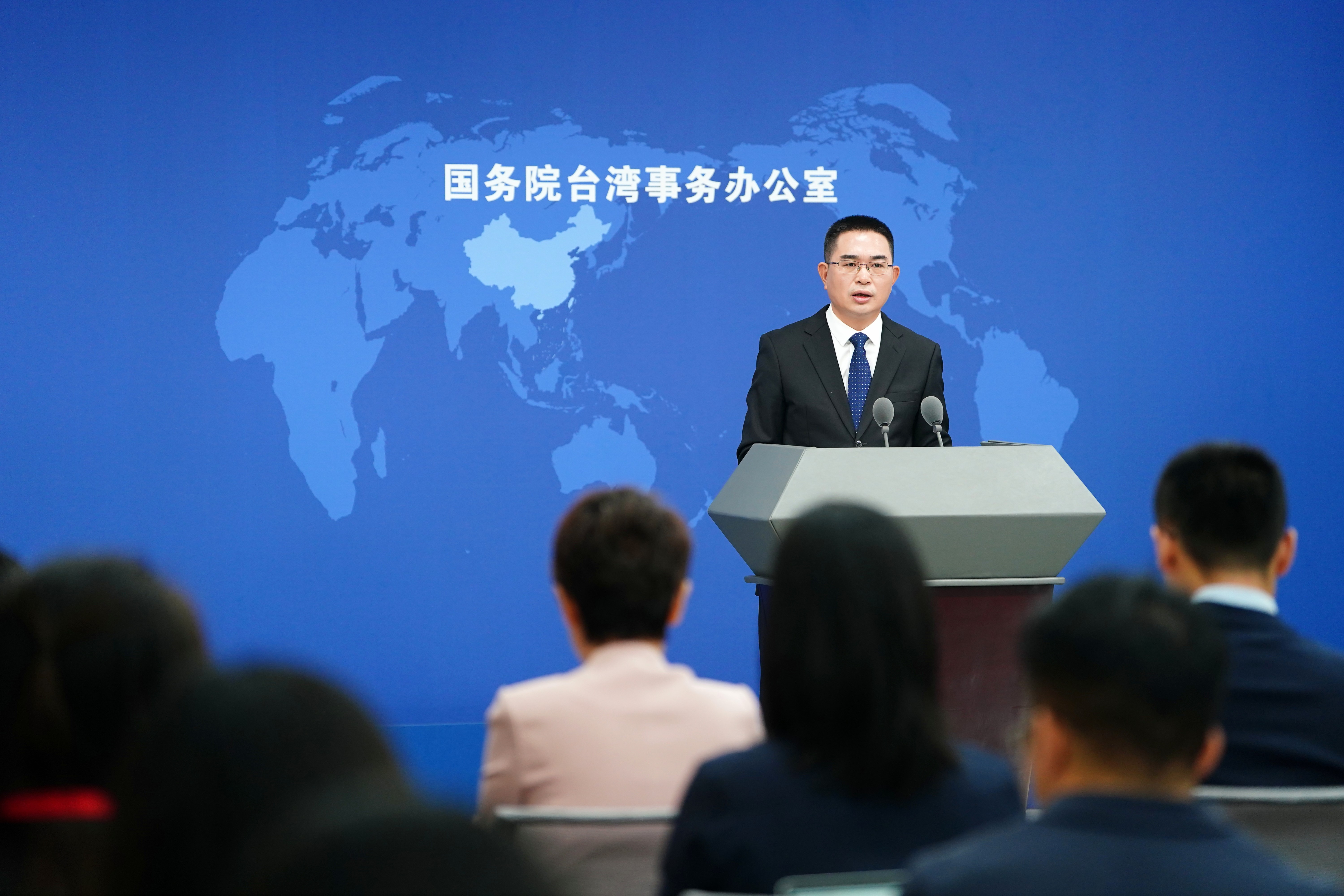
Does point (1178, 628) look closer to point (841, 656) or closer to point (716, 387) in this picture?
point (841, 656)

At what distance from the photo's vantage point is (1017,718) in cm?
279

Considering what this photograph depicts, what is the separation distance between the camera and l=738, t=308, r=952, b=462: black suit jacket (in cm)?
358

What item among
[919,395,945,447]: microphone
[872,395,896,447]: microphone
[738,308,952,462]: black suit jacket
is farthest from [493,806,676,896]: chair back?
[738,308,952,462]: black suit jacket

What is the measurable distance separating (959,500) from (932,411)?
291 millimetres

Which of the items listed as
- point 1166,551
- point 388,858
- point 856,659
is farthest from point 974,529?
point 388,858

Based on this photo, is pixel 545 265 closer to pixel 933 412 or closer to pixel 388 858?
pixel 933 412

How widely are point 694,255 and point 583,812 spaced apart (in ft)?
12.4

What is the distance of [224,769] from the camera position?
59 centimetres

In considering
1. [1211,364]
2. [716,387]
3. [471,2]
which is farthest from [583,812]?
[1211,364]

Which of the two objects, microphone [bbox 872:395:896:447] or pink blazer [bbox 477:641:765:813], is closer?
pink blazer [bbox 477:641:765:813]

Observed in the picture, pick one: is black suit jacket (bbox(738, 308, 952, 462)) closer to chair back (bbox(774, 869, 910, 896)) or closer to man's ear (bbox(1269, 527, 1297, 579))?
man's ear (bbox(1269, 527, 1297, 579))

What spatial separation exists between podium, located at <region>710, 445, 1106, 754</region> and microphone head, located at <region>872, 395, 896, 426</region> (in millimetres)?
102

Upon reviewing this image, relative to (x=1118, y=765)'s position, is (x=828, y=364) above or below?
above

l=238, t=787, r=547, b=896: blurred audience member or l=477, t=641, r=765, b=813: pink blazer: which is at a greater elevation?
l=238, t=787, r=547, b=896: blurred audience member
